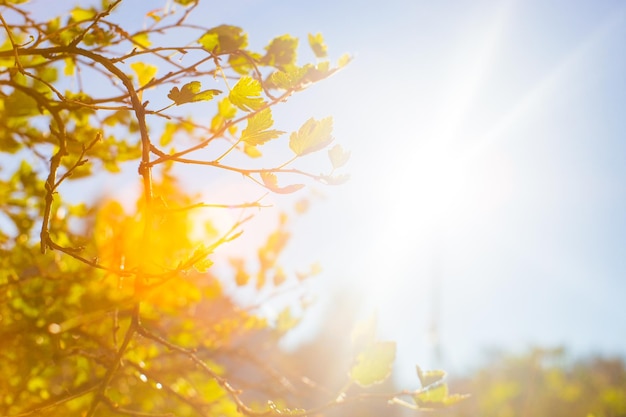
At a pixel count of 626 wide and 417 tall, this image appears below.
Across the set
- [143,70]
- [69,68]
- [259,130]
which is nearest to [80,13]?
[69,68]

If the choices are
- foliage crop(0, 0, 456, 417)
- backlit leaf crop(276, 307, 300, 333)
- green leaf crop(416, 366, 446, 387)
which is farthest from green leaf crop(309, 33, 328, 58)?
backlit leaf crop(276, 307, 300, 333)

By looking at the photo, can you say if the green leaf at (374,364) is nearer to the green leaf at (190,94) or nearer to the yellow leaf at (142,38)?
the green leaf at (190,94)

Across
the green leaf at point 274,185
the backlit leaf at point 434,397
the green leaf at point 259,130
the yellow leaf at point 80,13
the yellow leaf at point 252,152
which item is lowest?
the backlit leaf at point 434,397

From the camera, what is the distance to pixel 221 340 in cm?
263

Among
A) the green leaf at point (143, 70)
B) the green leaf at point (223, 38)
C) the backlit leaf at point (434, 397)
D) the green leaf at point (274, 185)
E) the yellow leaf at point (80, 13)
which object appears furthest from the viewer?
the yellow leaf at point (80, 13)

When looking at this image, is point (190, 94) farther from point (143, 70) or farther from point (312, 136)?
point (143, 70)

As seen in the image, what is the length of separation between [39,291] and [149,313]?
0.58 m

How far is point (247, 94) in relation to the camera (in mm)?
1034

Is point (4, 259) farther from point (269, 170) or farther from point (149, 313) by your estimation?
point (269, 170)

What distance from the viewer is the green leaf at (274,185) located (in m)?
0.95

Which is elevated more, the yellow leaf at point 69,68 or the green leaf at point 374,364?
the yellow leaf at point 69,68

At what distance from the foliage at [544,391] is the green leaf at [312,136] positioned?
194cm

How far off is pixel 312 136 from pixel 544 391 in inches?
703

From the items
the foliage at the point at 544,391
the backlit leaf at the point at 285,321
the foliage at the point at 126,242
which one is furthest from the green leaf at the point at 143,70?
the foliage at the point at 544,391
